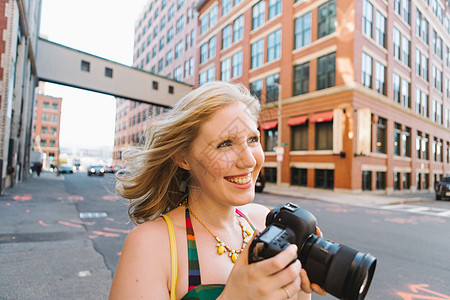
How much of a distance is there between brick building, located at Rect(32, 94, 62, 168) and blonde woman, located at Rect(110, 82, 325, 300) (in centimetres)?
8471

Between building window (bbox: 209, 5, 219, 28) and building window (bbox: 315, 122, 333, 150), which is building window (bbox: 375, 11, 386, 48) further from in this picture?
building window (bbox: 209, 5, 219, 28)

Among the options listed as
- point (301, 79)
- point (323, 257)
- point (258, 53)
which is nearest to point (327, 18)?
point (301, 79)

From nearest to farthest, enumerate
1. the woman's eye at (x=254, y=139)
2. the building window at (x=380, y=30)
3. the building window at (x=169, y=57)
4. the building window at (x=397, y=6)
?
the woman's eye at (x=254, y=139)
the building window at (x=380, y=30)
the building window at (x=397, y=6)
the building window at (x=169, y=57)

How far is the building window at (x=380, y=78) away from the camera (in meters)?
18.5

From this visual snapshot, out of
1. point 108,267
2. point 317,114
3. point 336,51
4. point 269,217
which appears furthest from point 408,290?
point 336,51

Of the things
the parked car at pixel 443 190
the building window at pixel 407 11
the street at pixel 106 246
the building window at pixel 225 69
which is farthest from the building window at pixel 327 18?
the street at pixel 106 246

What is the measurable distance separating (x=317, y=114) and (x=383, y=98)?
16.8 ft

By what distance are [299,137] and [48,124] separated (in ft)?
253

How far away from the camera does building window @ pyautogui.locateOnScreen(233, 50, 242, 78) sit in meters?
22.2

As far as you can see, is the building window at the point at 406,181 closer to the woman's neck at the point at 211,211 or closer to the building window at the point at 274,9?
the building window at the point at 274,9

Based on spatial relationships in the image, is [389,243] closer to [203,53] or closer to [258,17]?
[258,17]

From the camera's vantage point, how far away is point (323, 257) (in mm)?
982

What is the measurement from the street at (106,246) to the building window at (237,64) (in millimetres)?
16679

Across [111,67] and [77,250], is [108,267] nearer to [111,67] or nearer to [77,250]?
[77,250]
